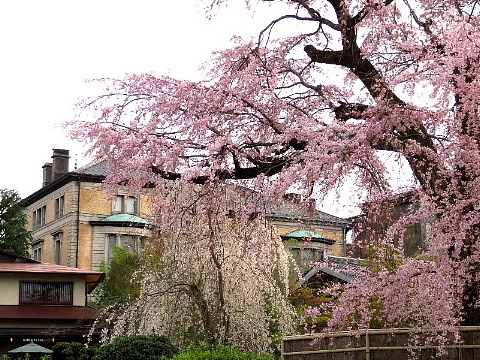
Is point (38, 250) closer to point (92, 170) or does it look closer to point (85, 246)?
point (85, 246)

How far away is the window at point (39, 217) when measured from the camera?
4969 centimetres

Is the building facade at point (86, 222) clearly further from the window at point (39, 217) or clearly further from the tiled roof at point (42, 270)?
the tiled roof at point (42, 270)

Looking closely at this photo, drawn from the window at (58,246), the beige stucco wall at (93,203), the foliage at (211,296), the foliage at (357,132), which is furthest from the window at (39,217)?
the foliage at (357,132)

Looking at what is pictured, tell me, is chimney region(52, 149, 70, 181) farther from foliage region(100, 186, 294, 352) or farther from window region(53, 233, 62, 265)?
foliage region(100, 186, 294, 352)

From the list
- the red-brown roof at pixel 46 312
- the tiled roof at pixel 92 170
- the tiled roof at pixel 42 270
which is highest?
the tiled roof at pixel 92 170

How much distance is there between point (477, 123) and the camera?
31.8 ft

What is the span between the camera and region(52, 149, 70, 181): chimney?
4916 centimetres

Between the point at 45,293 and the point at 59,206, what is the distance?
15004mm

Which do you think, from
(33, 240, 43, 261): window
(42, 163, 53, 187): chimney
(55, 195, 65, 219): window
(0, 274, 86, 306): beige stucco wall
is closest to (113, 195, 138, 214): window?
(55, 195, 65, 219): window

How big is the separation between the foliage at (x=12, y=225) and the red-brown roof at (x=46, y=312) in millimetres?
13274

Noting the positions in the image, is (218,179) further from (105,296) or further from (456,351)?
(105,296)

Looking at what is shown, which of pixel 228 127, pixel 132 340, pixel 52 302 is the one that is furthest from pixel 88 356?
pixel 228 127

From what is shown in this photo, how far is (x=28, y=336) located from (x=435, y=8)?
22.6 meters

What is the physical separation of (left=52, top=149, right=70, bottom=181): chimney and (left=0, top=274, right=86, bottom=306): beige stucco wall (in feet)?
56.2
